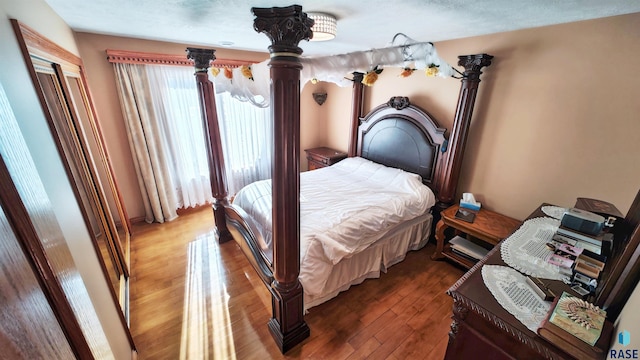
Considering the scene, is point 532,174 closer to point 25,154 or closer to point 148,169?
point 25,154

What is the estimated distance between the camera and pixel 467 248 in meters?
2.33

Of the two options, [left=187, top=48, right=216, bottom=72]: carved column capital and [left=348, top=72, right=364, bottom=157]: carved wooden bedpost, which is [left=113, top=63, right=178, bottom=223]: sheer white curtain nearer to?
[left=187, top=48, right=216, bottom=72]: carved column capital

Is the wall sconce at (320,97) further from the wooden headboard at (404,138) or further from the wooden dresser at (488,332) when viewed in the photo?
the wooden dresser at (488,332)

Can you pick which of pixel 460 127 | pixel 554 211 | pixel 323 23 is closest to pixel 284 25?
pixel 323 23

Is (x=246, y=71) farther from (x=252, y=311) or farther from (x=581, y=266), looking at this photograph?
(x=581, y=266)

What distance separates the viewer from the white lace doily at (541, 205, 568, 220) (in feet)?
6.02

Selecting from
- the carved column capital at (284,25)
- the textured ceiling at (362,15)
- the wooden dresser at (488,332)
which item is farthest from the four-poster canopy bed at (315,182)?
the wooden dresser at (488,332)

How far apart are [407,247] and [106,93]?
3.71 m

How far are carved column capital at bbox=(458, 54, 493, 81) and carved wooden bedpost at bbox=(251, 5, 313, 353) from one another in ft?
5.60

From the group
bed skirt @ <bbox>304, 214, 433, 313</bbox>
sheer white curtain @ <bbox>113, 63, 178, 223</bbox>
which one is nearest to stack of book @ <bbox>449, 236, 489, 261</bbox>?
bed skirt @ <bbox>304, 214, 433, 313</bbox>

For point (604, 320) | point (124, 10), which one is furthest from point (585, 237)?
→ point (124, 10)

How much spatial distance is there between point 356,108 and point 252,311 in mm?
2778

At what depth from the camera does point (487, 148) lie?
2.39 metres

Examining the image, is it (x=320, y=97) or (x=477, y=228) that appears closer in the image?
(x=477, y=228)
